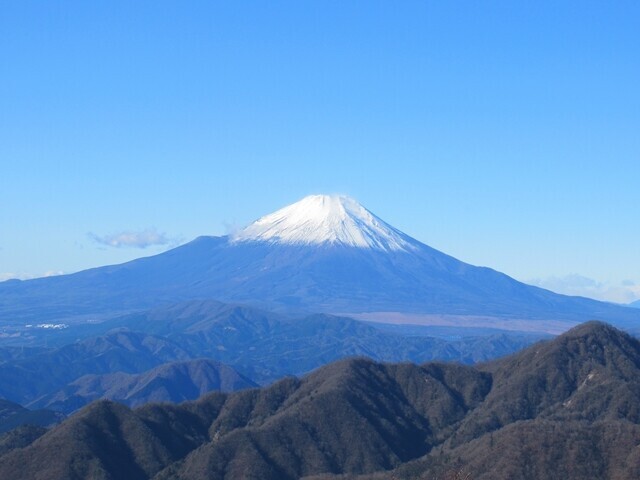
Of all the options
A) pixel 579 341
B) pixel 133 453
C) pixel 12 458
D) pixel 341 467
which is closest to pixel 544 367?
pixel 579 341

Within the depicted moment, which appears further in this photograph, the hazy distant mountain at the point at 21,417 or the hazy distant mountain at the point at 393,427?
the hazy distant mountain at the point at 21,417

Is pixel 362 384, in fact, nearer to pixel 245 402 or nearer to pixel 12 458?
pixel 245 402

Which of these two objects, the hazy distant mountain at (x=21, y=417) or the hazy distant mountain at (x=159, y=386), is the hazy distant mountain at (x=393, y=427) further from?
the hazy distant mountain at (x=159, y=386)

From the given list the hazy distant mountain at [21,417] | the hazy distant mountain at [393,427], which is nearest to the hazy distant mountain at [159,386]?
the hazy distant mountain at [21,417]

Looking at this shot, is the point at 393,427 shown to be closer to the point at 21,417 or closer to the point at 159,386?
the point at 21,417

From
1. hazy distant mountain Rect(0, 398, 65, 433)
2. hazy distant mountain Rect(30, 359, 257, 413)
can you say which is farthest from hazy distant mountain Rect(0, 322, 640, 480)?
hazy distant mountain Rect(30, 359, 257, 413)

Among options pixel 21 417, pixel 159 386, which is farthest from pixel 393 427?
pixel 159 386
